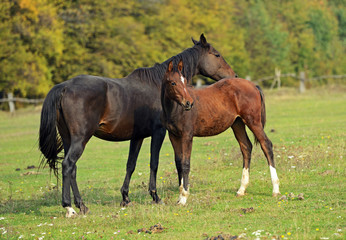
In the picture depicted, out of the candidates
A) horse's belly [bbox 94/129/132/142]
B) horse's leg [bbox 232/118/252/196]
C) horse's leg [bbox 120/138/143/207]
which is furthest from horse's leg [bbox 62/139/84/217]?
horse's leg [bbox 232/118/252/196]

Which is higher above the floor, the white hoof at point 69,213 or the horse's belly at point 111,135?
the horse's belly at point 111,135

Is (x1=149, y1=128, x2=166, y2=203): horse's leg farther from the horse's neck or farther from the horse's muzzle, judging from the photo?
the horse's muzzle

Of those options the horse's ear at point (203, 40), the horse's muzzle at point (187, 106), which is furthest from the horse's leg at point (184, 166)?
the horse's ear at point (203, 40)

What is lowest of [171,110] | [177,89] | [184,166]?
[184,166]

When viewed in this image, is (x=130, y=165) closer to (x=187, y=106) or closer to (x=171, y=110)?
(x=171, y=110)

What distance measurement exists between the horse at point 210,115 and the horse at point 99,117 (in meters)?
0.66

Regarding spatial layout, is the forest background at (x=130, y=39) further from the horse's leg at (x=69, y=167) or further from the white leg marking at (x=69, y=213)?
the white leg marking at (x=69, y=213)

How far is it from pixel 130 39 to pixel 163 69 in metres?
37.5

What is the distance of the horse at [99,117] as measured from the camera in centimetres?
930

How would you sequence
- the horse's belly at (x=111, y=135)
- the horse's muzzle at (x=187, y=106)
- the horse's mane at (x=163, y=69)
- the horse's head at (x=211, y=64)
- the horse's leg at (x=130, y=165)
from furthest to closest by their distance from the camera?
the horse's head at (x=211, y=64), the horse's mane at (x=163, y=69), the horse's leg at (x=130, y=165), the horse's belly at (x=111, y=135), the horse's muzzle at (x=187, y=106)

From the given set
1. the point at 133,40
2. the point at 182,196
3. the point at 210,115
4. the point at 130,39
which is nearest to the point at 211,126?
the point at 210,115

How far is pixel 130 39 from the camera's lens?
156ft

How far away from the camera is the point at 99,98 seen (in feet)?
31.4

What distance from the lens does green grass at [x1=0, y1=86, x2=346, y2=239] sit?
305 inches
